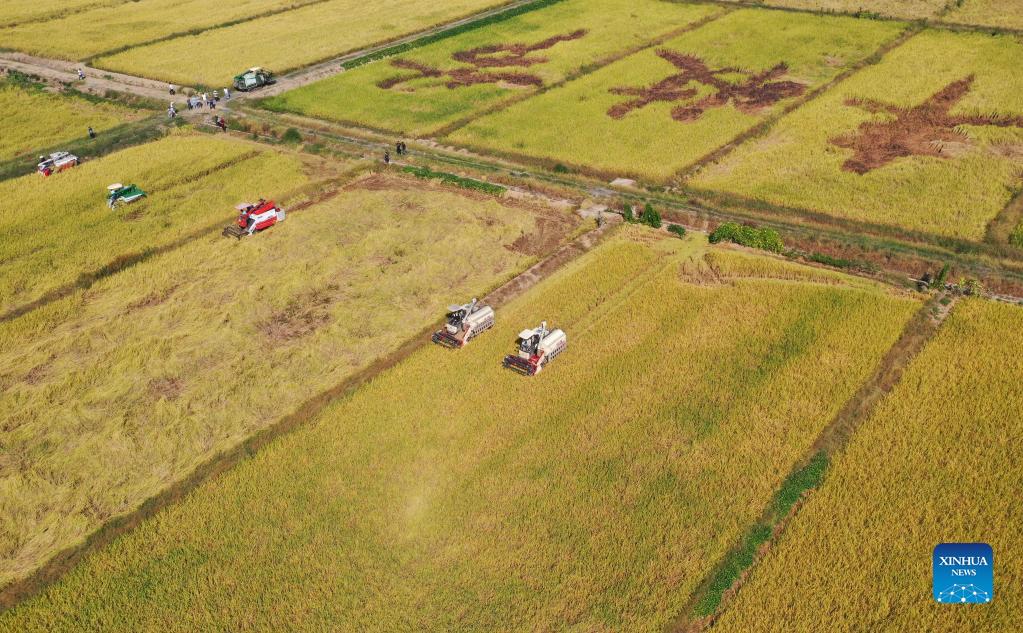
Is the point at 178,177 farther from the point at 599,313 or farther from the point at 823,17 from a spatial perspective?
the point at 823,17

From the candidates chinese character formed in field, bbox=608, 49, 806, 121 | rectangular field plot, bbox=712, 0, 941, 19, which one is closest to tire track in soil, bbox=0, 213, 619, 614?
chinese character formed in field, bbox=608, 49, 806, 121

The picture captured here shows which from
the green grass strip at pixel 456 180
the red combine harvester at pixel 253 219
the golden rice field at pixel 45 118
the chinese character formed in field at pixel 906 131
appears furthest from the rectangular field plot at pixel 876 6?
the golden rice field at pixel 45 118

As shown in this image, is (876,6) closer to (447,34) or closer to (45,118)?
(447,34)

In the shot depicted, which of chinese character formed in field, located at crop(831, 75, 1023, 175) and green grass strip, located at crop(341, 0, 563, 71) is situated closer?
chinese character formed in field, located at crop(831, 75, 1023, 175)

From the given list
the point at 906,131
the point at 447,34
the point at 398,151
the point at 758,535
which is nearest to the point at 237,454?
the point at 758,535

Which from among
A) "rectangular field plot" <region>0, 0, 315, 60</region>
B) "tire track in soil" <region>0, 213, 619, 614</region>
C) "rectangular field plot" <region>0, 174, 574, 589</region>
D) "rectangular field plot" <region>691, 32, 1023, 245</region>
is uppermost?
"rectangular field plot" <region>0, 0, 315, 60</region>

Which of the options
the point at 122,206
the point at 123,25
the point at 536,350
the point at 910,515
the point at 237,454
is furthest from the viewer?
the point at 123,25

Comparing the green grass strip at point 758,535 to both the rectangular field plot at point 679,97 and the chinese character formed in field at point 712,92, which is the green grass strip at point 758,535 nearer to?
the rectangular field plot at point 679,97

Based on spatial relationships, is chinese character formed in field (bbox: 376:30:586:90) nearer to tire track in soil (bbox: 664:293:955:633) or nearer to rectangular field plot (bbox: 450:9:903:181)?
rectangular field plot (bbox: 450:9:903:181)
